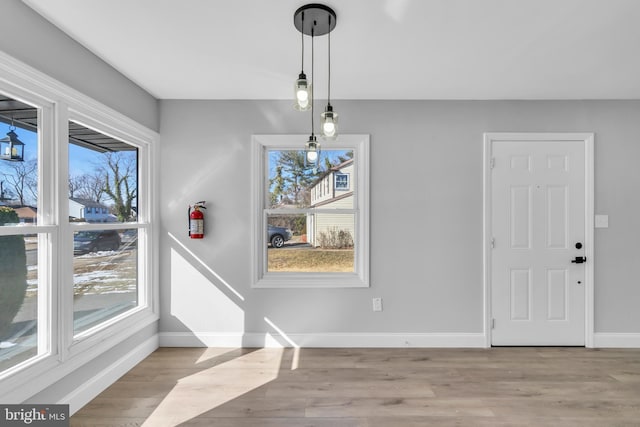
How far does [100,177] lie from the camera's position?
2.71 m

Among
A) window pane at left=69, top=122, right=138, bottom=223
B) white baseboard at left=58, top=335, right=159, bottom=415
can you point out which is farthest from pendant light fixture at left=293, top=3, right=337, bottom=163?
white baseboard at left=58, top=335, right=159, bottom=415

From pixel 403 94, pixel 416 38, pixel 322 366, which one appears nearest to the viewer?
pixel 416 38

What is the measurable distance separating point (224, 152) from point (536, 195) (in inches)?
123

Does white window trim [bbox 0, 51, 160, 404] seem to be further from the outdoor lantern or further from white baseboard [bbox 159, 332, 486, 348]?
white baseboard [bbox 159, 332, 486, 348]

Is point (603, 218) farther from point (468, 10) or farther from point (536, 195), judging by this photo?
point (468, 10)

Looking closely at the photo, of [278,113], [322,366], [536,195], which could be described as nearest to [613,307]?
[536,195]

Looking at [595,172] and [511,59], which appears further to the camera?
[595,172]

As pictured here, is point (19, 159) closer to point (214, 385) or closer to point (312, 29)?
point (312, 29)

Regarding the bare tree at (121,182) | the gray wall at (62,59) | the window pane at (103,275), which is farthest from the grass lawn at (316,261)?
the gray wall at (62,59)

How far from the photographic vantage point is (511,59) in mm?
2508

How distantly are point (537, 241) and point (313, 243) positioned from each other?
7.28 ft

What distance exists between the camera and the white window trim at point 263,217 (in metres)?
3.37

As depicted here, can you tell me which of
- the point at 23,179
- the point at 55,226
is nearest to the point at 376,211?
the point at 55,226

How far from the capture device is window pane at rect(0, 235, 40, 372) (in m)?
1.84
